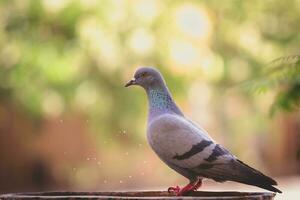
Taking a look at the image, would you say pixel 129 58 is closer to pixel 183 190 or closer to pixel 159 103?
pixel 159 103

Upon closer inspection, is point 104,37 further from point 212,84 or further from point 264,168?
point 264,168

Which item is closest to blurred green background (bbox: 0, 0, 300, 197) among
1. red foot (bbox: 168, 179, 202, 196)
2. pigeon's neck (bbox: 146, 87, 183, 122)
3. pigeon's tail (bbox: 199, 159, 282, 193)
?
pigeon's neck (bbox: 146, 87, 183, 122)

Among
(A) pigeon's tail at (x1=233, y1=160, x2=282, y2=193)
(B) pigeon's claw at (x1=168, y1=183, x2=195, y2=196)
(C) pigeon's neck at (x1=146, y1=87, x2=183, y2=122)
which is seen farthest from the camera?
(C) pigeon's neck at (x1=146, y1=87, x2=183, y2=122)

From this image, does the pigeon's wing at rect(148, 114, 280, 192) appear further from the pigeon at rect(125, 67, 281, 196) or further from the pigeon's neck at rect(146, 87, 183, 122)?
the pigeon's neck at rect(146, 87, 183, 122)

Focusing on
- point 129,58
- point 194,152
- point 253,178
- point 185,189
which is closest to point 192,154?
point 194,152

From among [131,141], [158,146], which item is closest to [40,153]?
[131,141]

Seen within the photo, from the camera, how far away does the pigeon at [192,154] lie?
3.98 meters

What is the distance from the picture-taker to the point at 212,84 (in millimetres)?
14617

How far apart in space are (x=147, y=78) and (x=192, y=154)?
0.50m

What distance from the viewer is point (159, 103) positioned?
4324mm

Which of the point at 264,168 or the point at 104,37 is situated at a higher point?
the point at 264,168

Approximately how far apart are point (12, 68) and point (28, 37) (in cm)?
59

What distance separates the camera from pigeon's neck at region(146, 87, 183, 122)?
4.30 m

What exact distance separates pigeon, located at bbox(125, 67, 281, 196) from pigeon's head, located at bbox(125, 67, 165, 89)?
0.16 meters
